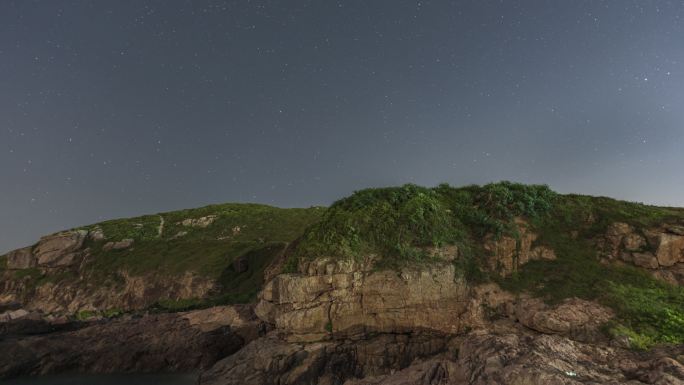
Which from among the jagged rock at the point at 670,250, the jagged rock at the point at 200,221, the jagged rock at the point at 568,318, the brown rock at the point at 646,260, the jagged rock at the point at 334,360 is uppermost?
the jagged rock at the point at 200,221

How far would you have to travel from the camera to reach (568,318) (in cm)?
1750

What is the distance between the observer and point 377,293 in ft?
68.5

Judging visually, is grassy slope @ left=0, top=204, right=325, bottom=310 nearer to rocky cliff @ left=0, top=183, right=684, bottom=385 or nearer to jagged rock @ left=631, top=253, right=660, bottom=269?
rocky cliff @ left=0, top=183, right=684, bottom=385

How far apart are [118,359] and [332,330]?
23.3 meters

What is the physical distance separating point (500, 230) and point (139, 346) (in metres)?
33.1

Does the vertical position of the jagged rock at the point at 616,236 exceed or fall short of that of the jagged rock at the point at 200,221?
it falls short

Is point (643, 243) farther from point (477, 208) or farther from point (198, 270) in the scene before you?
point (198, 270)

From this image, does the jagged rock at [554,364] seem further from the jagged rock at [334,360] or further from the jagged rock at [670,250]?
the jagged rock at [670,250]

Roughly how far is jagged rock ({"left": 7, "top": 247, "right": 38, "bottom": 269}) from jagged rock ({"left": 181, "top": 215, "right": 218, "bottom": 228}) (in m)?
24.8

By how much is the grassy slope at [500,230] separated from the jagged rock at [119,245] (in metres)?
51.1

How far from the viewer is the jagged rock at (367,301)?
20.3 metres

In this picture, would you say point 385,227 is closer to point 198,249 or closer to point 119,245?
point 198,249

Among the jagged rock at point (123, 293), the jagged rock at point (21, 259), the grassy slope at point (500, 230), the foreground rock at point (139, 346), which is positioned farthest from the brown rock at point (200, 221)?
the grassy slope at point (500, 230)

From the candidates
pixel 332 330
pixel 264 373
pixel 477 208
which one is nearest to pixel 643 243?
pixel 477 208
